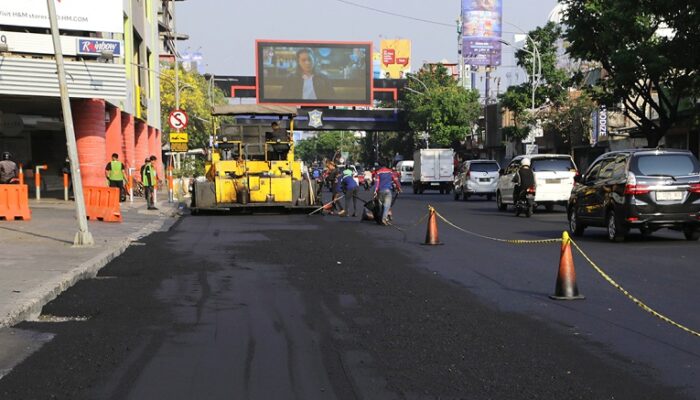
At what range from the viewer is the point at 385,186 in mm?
21453

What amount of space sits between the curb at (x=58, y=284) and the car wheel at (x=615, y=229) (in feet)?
30.2

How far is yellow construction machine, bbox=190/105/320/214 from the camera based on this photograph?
25453 millimetres

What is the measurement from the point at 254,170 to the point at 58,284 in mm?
15635

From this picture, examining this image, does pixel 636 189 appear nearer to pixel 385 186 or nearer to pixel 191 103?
pixel 385 186

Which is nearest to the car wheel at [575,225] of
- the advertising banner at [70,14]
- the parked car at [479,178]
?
the advertising banner at [70,14]

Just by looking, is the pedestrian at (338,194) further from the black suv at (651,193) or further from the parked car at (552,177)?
the black suv at (651,193)

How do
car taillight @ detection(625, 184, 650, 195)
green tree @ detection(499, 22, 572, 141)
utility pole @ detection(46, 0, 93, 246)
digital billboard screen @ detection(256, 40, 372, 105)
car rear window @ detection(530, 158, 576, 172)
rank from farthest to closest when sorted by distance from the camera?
digital billboard screen @ detection(256, 40, 372, 105)
green tree @ detection(499, 22, 572, 141)
car rear window @ detection(530, 158, 576, 172)
car taillight @ detection(625, 184, 650, 195)
utility pole @ detection(46, 0, 93, 246)

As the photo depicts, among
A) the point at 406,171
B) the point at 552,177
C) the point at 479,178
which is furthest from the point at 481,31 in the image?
the point at 552,177

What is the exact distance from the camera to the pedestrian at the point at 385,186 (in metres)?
21.5

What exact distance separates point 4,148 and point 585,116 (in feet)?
108

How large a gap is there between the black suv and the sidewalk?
9.25 metres

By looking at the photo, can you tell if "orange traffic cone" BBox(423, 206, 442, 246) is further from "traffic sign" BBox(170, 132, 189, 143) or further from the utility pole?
"traffic sign" BBox(170, 132, 189, 143)

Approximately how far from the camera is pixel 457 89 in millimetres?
80312

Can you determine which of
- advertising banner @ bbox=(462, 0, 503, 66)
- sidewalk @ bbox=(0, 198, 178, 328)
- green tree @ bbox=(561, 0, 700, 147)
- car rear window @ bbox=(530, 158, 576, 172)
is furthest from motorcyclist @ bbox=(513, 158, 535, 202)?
advertising banner @ bbox=(462, 0, 503, 66)
